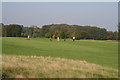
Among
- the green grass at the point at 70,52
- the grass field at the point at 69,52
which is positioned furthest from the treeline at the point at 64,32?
the grass field at the point at 69,52

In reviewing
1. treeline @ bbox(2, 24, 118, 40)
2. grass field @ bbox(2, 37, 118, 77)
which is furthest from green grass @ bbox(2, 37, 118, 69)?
treeline @ bbox(2, 24, 118, 40)

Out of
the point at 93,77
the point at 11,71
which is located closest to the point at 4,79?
the point at 11,71

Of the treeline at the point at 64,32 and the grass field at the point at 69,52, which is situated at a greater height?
the treeline at the point at 64,32

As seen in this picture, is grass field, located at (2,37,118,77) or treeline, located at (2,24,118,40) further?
treeline, located at (2,24,118,40)

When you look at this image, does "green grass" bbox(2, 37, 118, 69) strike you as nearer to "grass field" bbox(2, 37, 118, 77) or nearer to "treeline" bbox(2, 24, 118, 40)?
"grass field" bbox(2, 37, 118, 77)

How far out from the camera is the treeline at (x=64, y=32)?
193 ft

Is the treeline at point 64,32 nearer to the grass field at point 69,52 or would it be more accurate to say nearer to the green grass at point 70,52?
the green grass at point 70,52

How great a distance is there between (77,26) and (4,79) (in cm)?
6220

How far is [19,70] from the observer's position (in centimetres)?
501

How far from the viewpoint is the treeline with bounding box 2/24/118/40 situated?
58875 millimetres

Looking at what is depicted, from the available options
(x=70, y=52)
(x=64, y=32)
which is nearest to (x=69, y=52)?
(x=70, y=52)

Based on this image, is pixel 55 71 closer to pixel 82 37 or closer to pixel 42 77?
pixel 42 77

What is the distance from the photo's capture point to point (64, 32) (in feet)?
195

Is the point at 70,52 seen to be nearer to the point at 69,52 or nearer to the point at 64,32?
the point at 69,52
